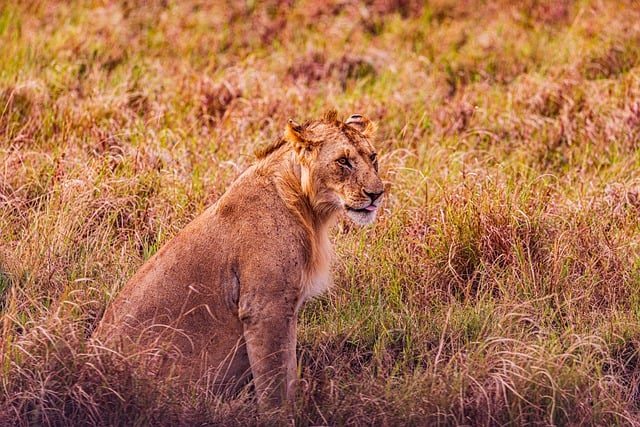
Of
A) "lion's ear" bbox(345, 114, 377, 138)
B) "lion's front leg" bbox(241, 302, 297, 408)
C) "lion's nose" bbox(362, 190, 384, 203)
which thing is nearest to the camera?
"lion's front leg" bbox(241, 302, 297, 408)

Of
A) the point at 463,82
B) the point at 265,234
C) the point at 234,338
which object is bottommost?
the point at 463,82

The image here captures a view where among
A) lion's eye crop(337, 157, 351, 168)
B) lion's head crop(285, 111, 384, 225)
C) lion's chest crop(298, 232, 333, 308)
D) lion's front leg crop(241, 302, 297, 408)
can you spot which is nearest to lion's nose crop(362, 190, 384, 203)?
lion's head crop(285, 111, 384, 225)

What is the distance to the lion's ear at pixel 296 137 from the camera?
4309 millimetres

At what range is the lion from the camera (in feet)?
13.7

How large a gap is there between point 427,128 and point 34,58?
3313 mm

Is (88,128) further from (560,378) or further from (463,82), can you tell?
(560,378)

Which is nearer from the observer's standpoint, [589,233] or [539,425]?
[539,425]

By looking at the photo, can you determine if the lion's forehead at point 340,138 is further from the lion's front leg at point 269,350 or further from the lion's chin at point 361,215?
the lion's front leg at point 269,350

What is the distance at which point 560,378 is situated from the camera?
430cm

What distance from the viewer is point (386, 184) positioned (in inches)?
251

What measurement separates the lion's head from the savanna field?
0.71 metres

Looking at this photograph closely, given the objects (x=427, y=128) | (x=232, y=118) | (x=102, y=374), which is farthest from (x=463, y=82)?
(x=102, y=374)

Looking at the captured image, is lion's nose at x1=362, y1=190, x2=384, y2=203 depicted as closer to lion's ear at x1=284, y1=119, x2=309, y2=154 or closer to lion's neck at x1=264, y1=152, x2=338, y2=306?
lion's neck at x1=264, y1=152, x2=338, y2=306

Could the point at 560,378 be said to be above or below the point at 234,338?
below
